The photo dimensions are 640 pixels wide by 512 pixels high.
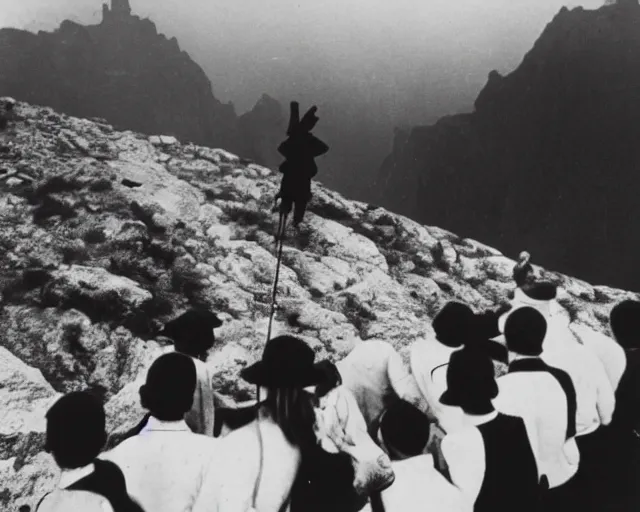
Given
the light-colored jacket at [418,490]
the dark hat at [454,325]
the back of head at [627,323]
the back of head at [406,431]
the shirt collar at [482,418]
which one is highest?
the back of head at [627,323]

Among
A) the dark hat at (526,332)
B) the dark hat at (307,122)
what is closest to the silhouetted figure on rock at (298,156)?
the dark hat at (307,122)

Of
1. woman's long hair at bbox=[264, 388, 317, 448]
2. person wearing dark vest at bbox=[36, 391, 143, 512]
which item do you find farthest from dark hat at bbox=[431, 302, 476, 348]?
person wearing dark vest at bbox=[36, 391, 143, 512]

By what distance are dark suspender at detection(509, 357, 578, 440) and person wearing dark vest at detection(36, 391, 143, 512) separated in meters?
2.18

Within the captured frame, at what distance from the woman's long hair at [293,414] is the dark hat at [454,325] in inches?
44.6

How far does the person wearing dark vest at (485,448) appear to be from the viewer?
2045 millimetres

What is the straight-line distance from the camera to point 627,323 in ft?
9.55

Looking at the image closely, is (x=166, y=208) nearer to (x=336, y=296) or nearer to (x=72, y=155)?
(x=72, y=155)

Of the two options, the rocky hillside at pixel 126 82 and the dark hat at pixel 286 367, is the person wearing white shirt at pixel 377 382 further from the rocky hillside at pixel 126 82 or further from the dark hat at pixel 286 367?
the rocky hillside at pixel 126 82

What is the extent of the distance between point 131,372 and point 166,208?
3504 mm

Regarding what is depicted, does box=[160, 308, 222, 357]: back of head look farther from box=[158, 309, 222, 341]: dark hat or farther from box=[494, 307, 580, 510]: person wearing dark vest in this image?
box=[494, 307, 580, 510]: person wearing dark vest

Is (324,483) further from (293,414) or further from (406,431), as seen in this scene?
(406,431)

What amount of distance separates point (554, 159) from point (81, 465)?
25805mm

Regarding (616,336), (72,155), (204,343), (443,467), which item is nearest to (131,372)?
(204,343)

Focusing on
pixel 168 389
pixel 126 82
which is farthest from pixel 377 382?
pixel 126 82
